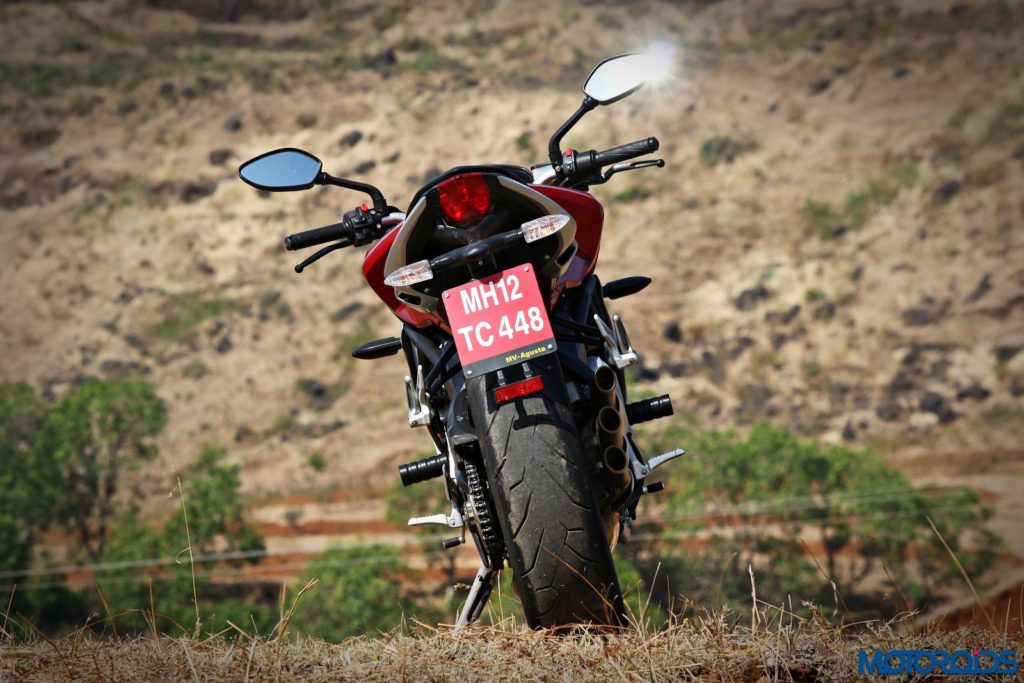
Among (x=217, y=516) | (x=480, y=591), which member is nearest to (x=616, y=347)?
(x=480, y=591)

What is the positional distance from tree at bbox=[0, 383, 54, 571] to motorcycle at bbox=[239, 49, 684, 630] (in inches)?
1530

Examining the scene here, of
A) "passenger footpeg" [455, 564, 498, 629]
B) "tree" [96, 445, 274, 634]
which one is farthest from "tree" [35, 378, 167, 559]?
"passenger footpeg" [455, 564, 498, 629]

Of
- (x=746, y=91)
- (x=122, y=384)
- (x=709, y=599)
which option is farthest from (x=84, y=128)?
(x=709, y=599)

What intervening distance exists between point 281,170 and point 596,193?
53757mm

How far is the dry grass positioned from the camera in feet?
9.37

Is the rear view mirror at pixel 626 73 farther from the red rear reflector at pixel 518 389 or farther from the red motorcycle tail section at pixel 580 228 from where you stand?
the red rear reflector at pixel 518 389

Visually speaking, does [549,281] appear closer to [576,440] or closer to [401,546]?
[576,440]

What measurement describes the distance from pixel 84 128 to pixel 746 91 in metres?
44.3

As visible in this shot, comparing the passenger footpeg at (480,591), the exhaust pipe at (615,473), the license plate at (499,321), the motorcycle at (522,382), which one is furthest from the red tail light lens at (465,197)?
the passenger footpeg at (480,591)

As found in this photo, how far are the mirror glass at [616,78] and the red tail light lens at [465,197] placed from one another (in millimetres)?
1039

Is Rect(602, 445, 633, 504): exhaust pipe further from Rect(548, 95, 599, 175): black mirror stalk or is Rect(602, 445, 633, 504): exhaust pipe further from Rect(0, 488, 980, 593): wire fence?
Rect(0, 488, 980, 593): wire fence

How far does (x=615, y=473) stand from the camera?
4078 mm

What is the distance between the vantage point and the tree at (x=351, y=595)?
34.8 metres

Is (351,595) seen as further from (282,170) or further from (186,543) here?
(282,170)
